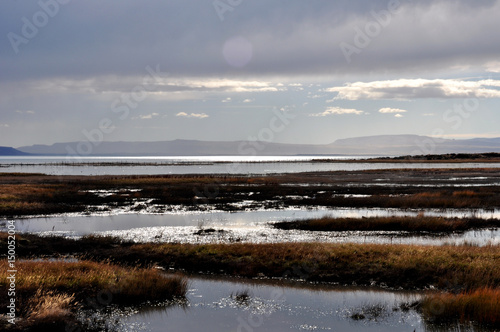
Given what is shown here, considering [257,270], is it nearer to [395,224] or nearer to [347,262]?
[347,262]

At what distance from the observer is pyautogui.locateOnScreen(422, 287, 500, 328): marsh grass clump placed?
41.2ft

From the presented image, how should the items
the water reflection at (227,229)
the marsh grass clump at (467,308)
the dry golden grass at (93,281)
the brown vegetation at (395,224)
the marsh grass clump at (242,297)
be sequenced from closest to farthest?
the marsh grass clump at (467,308) < the dry golden grass at (93,281) < the marsh grass clump at (242,297) < the water reflection at (227,229) < the brown vegetation at (395,224)

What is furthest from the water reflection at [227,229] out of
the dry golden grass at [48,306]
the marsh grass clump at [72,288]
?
the dry golden grass at [48,306]

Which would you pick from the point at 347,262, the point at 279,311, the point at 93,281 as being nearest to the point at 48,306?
the point at 93,281

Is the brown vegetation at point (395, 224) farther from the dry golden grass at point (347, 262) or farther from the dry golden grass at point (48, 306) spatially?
the dry golden grass at point (48, 306)

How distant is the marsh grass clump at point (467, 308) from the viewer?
1256 centimetres

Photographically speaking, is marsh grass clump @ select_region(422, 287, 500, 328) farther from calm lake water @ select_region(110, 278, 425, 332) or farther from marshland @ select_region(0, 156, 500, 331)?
calm lake water @ select_region(110, 278, 425, 332)

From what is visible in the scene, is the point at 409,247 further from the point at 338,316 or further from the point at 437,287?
the point at 338,316

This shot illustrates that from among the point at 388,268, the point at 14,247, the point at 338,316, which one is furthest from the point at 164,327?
the point at 14,247

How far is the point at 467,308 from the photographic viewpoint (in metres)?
13.1

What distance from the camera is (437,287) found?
52.2 ft

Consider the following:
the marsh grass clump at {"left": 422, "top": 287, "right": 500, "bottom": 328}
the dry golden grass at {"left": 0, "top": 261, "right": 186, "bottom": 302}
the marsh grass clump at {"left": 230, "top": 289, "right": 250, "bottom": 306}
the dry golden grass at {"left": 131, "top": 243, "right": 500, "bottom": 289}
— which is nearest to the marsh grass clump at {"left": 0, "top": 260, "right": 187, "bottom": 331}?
the dry golden grass at {"left": 0, "top": 261, "right": 186, "bottom": 302}

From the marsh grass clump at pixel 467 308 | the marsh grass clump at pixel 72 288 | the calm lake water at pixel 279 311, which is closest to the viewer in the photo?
the marsh grass clump at pixel 72 288

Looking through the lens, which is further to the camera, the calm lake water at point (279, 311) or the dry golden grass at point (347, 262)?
the dry golden grass at point (347, 262)
